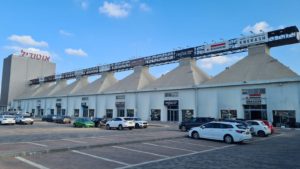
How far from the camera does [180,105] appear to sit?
48.0 meters

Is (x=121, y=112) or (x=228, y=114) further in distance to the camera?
(x=121, y=112)

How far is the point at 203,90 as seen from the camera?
45.7 metres

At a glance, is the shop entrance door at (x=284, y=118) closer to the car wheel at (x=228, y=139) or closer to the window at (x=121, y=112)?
the car wheel at (x=228, y=139)

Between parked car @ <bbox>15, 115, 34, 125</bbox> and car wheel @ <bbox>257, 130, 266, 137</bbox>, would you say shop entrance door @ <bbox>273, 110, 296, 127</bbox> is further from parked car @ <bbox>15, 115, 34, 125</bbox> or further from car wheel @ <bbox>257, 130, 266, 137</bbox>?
parked car @ <bbox>15, 115, 34, 125</bbox>

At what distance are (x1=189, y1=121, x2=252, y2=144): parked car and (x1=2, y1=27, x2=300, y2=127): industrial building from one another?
851 inches

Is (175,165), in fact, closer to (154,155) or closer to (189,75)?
(154,155)

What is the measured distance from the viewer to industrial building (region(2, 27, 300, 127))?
3747 cm

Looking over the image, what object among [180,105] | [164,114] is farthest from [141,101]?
[180,105]

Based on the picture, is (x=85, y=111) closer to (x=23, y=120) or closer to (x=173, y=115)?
(x=23, y=120)

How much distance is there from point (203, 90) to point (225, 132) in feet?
89.4

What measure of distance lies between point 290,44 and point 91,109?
48.3 metres

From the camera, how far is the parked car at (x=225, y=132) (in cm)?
1820

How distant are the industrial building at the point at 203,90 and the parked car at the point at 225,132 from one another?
2161cm

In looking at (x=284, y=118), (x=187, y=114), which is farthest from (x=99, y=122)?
(x=284, y=118)
